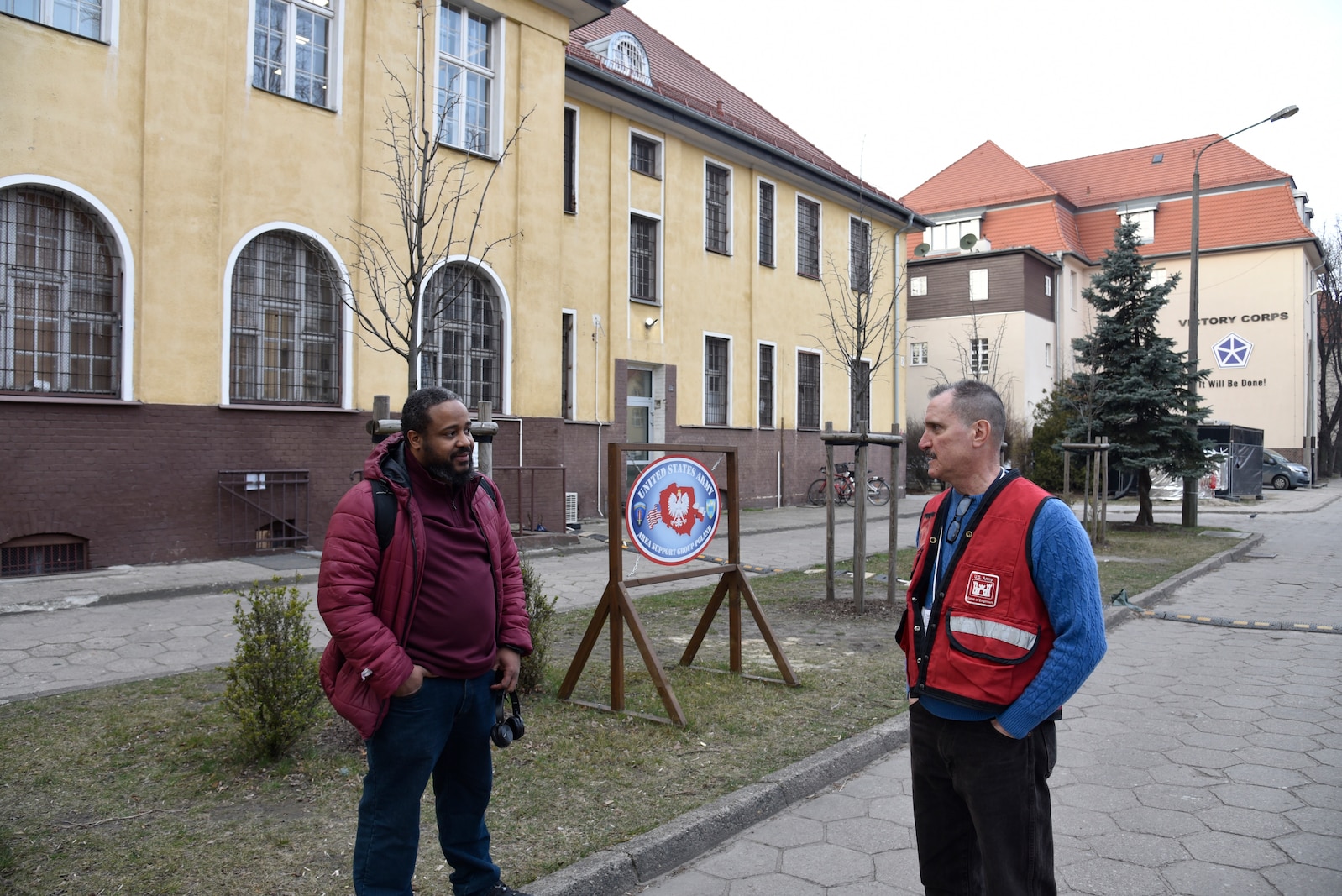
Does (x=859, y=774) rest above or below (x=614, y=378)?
below

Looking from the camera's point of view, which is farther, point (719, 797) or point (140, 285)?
point (140, 285)

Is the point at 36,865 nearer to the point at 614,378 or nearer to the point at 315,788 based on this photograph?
the point at 315,788

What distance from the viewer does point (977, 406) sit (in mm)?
2936

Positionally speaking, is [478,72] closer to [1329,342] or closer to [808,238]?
[808,238]

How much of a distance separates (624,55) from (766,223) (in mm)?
5595

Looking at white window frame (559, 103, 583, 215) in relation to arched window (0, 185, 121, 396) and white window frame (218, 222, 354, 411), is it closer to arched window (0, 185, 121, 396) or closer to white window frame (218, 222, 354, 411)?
white window frame (218, 222, 354, 411)

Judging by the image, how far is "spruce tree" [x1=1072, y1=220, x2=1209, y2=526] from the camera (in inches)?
763

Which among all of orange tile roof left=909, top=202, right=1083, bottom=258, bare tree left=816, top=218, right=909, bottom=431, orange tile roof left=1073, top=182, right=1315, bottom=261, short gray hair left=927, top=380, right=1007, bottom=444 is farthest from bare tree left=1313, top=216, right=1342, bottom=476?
short gray hair left=927, top=380, right=1007, bottom=444

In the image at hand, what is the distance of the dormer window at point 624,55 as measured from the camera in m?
21.6

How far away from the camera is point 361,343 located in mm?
14266

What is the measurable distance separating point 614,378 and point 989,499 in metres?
17.9

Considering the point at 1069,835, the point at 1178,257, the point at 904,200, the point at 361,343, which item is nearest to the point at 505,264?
the point at 361,343

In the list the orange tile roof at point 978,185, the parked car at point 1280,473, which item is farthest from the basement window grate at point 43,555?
the parked car at point 1280,473

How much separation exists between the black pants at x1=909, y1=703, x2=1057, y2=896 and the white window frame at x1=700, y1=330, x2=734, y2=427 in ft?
66.1
